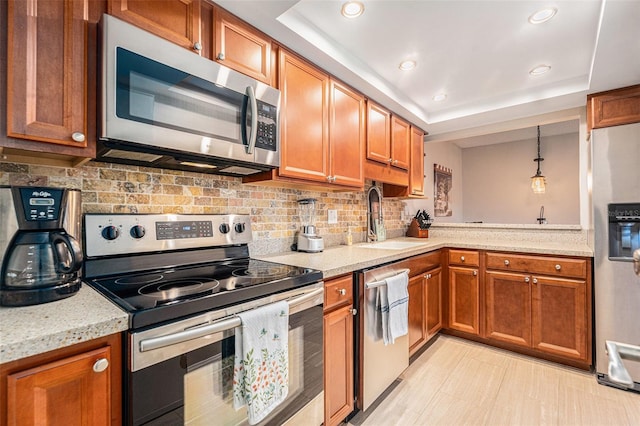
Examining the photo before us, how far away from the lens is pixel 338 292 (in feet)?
5.03

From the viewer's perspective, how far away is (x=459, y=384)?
6.68 feet

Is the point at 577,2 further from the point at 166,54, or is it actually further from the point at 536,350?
the point at 536,350

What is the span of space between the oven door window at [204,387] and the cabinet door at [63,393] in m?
0.07

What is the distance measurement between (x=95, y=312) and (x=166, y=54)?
3.12 ft

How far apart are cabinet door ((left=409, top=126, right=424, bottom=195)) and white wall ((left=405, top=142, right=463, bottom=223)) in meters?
0.44

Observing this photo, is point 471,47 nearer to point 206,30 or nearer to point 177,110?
point 206,30

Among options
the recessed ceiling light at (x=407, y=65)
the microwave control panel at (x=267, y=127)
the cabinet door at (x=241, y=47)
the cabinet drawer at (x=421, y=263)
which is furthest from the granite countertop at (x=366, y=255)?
the recessed ceiling light at (x=407, y=65)

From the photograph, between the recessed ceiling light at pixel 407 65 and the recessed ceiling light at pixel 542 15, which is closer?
the recessed ceiling light at pixel 542 15

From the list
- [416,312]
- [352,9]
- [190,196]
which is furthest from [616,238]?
[190,196]

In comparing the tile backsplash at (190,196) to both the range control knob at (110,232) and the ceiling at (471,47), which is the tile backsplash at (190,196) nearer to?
the range control knob at (110,232)

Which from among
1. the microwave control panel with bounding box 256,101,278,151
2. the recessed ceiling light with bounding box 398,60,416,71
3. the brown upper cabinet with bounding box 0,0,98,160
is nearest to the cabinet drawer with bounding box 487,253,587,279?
the recessed ceiling light with bounding box 398,60,416,71

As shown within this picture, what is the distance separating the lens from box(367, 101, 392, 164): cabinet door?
2375mm

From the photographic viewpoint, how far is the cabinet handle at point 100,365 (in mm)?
732

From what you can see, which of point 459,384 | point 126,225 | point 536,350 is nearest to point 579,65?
point 536,350
